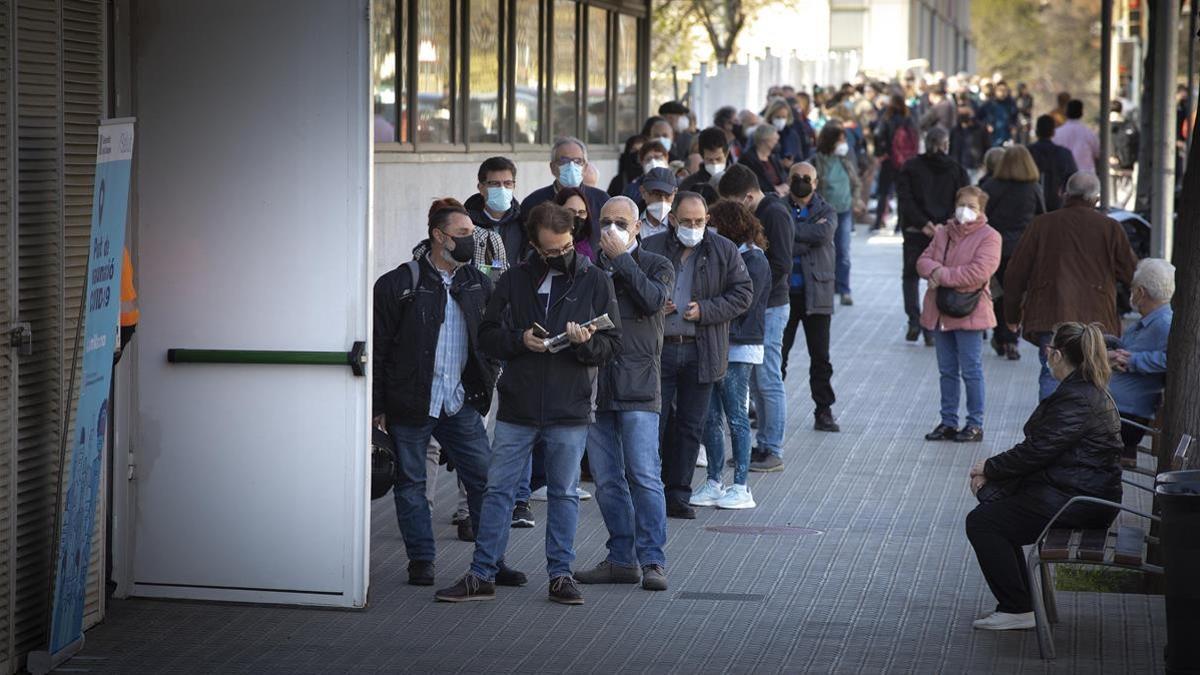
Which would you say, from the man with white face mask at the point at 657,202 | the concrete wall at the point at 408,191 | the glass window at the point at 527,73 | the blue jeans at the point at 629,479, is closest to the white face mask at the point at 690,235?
the man with white face mask at the point at 657,202

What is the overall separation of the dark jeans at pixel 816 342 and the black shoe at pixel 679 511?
8.50ft

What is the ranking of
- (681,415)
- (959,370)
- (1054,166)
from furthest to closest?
(1054,166)
(959,370)
(681,415)

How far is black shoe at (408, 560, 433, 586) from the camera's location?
935 centimetres

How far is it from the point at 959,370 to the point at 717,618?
567 cm

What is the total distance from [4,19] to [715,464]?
5388 mm

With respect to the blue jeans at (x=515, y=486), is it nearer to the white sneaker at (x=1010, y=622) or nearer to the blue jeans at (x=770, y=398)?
the white sneaker at (x=1010, y=622)

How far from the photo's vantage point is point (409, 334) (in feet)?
29.9

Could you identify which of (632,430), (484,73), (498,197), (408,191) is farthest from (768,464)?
(484,73)

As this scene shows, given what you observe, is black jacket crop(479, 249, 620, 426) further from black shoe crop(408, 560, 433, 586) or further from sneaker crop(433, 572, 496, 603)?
black shoe crop(408, 560, 433, 586)

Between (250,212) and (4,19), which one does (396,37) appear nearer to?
A: (250,212)

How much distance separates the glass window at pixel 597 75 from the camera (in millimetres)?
21297

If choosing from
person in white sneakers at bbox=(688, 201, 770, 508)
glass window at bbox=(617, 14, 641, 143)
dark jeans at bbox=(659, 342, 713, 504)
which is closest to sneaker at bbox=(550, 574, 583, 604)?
dark jeans at bbox=(659, 342, 713, 504)

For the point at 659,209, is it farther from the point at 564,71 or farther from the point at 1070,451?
the point at 564,71

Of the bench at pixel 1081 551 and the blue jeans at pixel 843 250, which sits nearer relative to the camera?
the bench at pixel 1081 551
